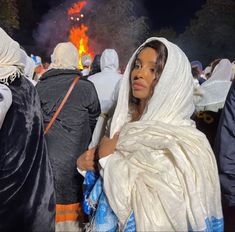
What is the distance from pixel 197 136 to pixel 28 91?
1.30m

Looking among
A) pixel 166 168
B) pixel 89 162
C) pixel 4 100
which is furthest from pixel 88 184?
pixel 4 100

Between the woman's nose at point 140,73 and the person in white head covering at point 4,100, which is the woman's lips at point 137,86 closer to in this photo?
the woman's nose at point 140,73

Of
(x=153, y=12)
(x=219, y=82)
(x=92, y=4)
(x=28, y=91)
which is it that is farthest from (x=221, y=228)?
(x=153, y=12)

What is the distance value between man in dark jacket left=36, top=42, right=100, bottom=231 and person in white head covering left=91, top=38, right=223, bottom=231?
1198 millimetres

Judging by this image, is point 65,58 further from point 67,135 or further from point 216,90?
point 216,90

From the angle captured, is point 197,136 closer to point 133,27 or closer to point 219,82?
point 219,82

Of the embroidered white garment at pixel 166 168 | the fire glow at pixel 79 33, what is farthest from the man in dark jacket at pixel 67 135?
the fire glow at pixel 79 33

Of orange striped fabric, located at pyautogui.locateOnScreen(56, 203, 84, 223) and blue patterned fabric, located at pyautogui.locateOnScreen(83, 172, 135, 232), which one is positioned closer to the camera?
blue patterned fabric, located at pyautogui.locateOnScreen(83, 172, 135, 232)

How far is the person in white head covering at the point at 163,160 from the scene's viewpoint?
6.95ft

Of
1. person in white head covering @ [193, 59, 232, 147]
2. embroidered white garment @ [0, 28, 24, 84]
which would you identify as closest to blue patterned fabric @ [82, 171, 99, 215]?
embroidered white garment @ [0, 28, 24, 84]

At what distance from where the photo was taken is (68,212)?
3.63 meters

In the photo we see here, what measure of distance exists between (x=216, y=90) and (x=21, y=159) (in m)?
2.50

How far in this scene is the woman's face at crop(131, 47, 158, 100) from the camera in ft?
8.23

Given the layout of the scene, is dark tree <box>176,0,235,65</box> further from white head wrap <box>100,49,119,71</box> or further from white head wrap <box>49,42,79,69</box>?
white head wrap <box>49,42,79,69</box>
